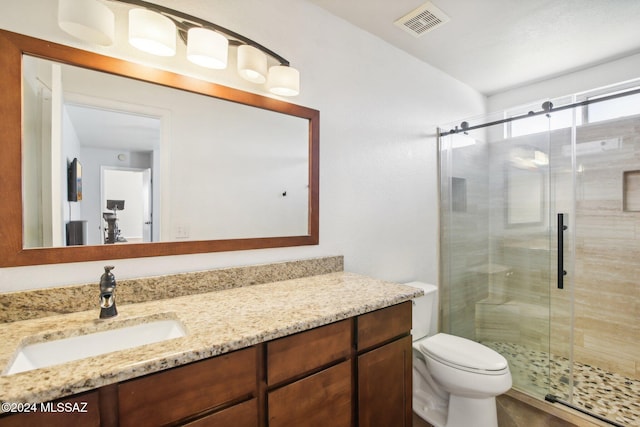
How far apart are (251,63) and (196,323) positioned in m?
1.14

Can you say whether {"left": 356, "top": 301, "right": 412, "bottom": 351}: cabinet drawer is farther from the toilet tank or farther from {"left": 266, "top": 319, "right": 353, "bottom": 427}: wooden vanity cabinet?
the toilet tank

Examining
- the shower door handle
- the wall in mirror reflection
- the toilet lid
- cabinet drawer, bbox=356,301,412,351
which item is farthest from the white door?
the shower door handle

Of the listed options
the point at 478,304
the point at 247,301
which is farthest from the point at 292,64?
the point at 478,304

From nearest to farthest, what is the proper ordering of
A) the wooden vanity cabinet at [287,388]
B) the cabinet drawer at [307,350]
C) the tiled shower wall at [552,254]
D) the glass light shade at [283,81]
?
the wooden vanity cabinet at [287,388], the cabinet drawer at [307,350], the glass light shade at [283,81], the tiled shower wall at [552,254]

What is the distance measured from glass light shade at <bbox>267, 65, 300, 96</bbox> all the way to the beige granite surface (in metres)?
0.90

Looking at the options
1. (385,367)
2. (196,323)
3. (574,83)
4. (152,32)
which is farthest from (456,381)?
(574,83)

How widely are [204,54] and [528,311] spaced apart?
2698mm

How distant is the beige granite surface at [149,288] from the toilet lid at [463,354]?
0.81 metres

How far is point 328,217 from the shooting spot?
1.82 m

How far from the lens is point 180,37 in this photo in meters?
1.31

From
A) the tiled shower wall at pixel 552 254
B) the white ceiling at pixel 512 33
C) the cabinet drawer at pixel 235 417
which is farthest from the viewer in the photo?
the tiled shower wall at pixel 552 254

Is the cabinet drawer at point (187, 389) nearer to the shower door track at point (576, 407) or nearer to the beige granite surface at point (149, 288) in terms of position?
the beige granite surface at point (149, 288)

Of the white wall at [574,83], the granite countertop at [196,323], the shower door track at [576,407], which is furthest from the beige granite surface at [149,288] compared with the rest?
the white wall at [574,83]

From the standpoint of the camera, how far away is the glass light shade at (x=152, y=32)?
1145mm
